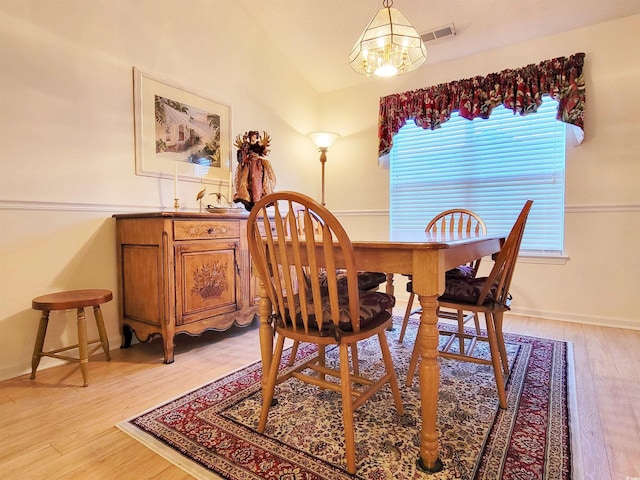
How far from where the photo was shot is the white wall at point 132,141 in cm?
194

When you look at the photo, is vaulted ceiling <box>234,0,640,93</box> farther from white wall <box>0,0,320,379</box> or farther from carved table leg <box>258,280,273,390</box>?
carved table leg <box>258,280,273,390</box>

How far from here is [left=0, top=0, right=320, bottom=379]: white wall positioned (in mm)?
1906

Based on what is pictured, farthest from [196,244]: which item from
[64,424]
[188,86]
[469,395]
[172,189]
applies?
[469,395]

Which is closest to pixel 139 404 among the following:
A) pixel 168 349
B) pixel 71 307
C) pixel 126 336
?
pixel 168 349

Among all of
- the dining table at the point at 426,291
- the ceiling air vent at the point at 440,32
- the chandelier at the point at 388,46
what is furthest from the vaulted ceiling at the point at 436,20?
the dining table at the point at 426,291

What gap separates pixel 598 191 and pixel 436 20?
6.13ft

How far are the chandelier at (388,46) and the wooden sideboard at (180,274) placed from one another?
4.14 feet

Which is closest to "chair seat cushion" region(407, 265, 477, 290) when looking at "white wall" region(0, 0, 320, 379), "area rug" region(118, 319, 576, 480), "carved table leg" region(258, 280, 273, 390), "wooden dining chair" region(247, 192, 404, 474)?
"area rug" region(118, 319, 576, 480)

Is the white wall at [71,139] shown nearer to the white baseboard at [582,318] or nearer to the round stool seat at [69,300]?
the round stool seat at [69,300]

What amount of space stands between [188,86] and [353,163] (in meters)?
1.90

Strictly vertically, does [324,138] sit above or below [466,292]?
above

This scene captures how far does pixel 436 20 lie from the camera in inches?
115

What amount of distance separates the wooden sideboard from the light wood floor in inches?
7.8

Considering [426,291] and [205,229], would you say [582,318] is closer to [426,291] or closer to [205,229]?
[426,291]
